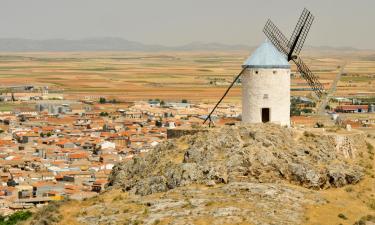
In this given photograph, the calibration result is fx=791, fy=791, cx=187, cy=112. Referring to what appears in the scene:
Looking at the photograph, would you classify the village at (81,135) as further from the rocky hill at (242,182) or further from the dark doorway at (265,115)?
the rocky hill at (242,182)

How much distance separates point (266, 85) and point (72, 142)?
62.4 metres

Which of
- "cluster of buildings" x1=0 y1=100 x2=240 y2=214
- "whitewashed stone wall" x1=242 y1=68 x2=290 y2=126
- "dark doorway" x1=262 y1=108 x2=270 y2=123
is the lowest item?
"cluster of buildings" x1=0 y1=100 x2=240 y2=214

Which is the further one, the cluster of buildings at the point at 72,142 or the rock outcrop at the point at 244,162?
the cluster of buildings at the point at 72,142

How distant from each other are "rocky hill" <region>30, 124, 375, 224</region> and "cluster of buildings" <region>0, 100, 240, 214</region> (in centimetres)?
542

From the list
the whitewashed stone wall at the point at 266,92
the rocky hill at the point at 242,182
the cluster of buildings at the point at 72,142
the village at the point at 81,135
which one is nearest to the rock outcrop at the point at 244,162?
the rocky hill at the point at 242,182

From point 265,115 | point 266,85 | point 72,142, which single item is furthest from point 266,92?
point 72,142

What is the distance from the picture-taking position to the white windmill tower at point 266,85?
102 ft

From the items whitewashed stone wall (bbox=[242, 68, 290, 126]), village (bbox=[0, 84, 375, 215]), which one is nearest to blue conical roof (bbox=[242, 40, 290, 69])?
whitewashed stone wall (bbox=[242, 68, 290, 126])

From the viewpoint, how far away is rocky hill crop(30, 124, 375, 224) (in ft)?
76.9

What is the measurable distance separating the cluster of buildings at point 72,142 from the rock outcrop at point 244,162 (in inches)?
182

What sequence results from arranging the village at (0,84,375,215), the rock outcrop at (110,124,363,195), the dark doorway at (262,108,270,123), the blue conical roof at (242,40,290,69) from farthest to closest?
the village at (0,84,375,215), the dark doorway at (262,108,270,123), the blue conical roof at (242,40,290,69), the rock outcrop at (110,124,363,195)

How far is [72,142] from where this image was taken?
91250mm

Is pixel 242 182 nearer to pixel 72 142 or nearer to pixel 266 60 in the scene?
pixel 266 60

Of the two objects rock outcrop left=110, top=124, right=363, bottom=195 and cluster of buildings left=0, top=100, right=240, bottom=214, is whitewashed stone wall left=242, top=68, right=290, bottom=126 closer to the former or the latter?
rock outcrop left=110, top=124, right=363, bottom=195
